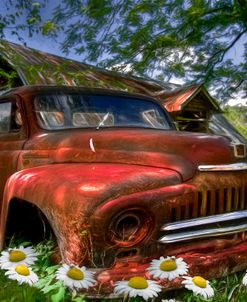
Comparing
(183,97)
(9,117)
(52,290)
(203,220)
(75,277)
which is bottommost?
(52,290)

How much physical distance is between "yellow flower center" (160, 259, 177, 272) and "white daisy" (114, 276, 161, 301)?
103 mm

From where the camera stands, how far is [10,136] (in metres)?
3.45

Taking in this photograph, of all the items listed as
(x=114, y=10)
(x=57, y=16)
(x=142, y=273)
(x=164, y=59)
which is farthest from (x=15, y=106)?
(x=164, y=59)

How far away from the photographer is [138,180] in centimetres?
210

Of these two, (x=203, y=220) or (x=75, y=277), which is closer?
(x=75, y=277)

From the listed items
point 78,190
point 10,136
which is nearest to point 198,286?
point 78,190

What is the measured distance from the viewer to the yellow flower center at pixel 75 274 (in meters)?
1.78

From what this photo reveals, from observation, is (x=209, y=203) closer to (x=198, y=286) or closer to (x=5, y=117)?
(x=198, y=286)

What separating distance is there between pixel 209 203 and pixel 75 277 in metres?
0.89

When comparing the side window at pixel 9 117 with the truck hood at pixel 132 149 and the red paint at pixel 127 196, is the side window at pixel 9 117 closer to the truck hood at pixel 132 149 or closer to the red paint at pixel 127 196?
the truck hood at pixel 132 149

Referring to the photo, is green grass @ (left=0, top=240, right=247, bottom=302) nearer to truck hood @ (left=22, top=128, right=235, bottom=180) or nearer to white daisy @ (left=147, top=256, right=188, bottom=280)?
white daisy @ (left=147, top=256, right=188, bottom=280)

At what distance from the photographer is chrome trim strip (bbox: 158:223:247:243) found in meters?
2.08

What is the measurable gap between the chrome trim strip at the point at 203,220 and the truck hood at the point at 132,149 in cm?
25

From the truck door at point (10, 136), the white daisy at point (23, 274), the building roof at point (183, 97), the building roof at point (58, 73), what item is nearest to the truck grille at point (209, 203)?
the white daisy at point (23, 274)
